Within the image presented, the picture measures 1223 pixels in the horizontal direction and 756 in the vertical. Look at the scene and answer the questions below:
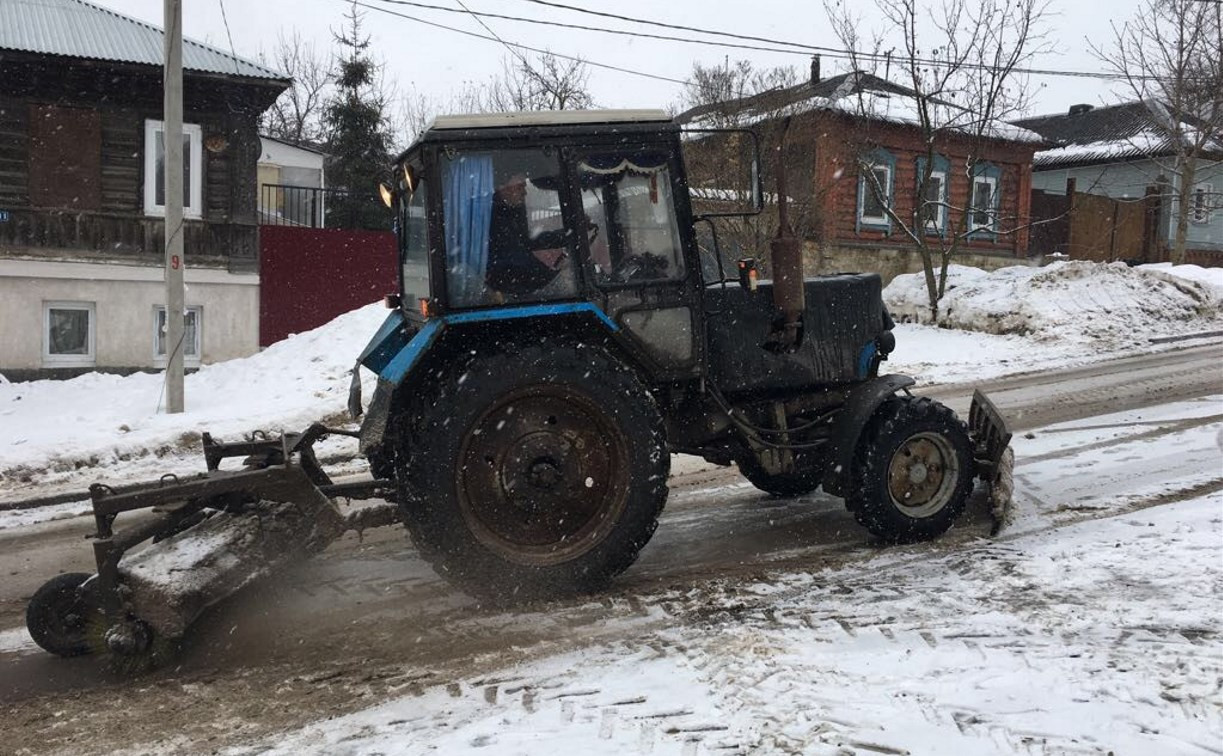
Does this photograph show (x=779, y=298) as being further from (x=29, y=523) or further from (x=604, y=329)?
(x=29, y=523)

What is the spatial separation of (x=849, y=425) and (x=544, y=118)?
2295 millimetres

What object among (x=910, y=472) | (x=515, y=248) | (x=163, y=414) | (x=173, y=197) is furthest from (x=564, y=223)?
(x=173, y=197)

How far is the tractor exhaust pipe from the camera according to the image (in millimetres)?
4891

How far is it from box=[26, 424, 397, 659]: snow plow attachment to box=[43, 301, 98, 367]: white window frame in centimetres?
1156

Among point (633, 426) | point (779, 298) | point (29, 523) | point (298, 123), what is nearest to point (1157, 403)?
point (779, 298)

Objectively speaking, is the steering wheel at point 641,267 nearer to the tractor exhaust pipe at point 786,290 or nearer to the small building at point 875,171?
the tractor exhaust pipe at point 786,290

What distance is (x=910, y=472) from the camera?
17.6ft

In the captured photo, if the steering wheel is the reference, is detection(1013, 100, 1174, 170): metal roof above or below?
above

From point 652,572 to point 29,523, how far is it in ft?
15.1

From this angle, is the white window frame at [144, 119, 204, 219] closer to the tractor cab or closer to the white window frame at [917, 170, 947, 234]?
the tractor cab

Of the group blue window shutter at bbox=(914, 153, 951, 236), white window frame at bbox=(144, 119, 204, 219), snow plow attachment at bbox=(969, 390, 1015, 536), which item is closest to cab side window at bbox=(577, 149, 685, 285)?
snow plow attachment at bbox=(969, 390, 1015, 536)

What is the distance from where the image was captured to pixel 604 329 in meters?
4.69

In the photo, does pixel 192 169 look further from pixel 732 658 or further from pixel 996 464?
pixel 732 658

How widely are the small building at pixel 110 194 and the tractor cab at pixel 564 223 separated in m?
11.6
